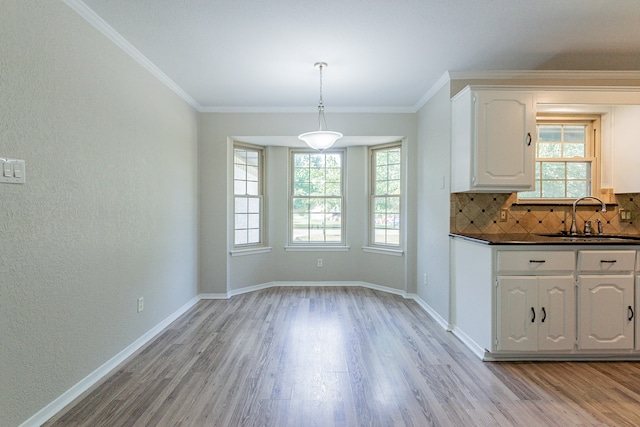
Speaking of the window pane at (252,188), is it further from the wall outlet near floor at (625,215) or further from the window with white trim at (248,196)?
the wall outlet near floor at (625,215)

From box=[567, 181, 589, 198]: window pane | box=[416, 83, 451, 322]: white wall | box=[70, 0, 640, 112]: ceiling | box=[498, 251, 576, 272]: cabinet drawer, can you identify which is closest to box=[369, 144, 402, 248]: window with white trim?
box=[416, 83, 451, 322]: white wall

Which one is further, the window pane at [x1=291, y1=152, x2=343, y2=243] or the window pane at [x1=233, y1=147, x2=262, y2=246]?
the window pane at [x1=291, y1=152, x2=343, y2=243]

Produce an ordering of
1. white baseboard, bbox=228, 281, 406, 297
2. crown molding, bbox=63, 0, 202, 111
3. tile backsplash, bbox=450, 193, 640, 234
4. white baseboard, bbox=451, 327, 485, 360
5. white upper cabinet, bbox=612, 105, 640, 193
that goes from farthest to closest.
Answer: white baseboard, bbox=228, 281, 406, 297 < tile backsplash, bbox=450, 193, 640, 234 < white upper cabinet, bbox=612, 105, 640, 193 < white baseboard, bbox=451, 327, 485, 360 < crown molding, bbox=63, 0, 202, 111

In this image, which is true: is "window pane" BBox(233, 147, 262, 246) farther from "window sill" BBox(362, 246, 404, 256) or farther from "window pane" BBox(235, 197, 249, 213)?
"window sill" BBox(362, 246, 404, 256)

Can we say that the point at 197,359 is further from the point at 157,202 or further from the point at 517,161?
the point at 517,161

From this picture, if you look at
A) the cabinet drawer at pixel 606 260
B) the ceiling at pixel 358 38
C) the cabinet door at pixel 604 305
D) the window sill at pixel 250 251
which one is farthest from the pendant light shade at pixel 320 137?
the cabinet door at pixel 604 305

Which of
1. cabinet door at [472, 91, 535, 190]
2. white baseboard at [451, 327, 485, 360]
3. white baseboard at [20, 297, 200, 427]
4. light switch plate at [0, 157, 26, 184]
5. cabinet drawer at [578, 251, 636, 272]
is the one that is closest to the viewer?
light switch plate at [0, 157, 26, 184]

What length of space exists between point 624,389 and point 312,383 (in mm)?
2096

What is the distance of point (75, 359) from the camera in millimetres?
2115

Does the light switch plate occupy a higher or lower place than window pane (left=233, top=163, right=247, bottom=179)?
lower

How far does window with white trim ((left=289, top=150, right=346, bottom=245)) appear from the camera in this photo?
17.0ft

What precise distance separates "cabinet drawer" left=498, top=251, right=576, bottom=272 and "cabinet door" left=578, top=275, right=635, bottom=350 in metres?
0.18

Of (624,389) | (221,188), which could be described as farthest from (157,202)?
(624,389)

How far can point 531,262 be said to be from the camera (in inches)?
101
